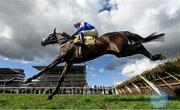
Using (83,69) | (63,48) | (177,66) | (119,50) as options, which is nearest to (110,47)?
(119,50)

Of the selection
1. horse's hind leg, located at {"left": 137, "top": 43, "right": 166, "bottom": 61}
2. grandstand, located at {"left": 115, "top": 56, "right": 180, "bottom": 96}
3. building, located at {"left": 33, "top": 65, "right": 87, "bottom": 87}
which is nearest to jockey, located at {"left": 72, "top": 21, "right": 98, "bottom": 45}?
horse's hind leg, located at {"left": 137, "top": 43, "right": 166, "bottom": 61}

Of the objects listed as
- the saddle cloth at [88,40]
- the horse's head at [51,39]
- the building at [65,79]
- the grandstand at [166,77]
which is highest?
the building at [65,79]

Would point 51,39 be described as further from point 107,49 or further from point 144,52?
point 144,52

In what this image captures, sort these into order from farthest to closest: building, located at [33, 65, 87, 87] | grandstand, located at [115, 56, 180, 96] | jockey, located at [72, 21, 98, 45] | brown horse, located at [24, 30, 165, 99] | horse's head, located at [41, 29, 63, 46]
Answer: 1. building, located at [33, 65, 87, 87]
2. horse's head, located at [41, 29, 63, 46]
3. grandstand, located at [115, 56, 180, 96]
4. jockey, located at [72, 21, 98, 45]
5. brown horse, located at [24, 30, 165, 99]

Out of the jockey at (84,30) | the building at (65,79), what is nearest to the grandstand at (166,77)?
the jockey at (84,30)

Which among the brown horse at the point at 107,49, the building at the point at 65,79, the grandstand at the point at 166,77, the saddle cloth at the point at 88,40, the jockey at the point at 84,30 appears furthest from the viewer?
the building at the point at 65,79

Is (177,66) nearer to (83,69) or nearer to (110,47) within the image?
(110,47)

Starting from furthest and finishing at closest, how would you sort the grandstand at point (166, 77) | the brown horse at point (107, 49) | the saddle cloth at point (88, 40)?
1. the grandstand at point (166, 77)
2. the saddle cloth at point (88, 40)
3. the brown horse at point (107, 49)

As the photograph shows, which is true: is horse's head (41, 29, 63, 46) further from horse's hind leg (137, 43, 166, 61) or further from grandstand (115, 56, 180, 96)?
grandstand (115, 56, 180, 96)

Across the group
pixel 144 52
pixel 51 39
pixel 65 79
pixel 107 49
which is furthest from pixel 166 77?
pixel 65 79

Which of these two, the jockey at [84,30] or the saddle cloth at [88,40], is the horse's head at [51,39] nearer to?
the jockey at [84,30]

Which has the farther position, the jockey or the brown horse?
the jockey

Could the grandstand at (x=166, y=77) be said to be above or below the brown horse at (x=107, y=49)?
below

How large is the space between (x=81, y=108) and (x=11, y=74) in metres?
124
